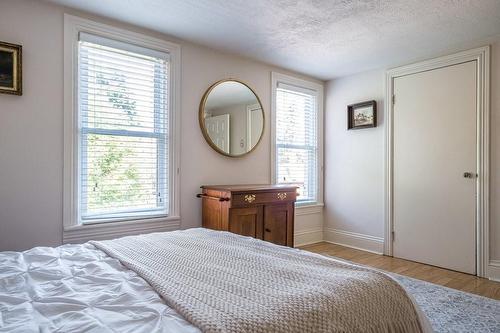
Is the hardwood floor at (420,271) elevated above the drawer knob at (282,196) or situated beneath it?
situated beneath

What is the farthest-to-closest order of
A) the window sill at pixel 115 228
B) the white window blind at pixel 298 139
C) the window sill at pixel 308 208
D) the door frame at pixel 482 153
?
the window sill at pixel 308 208, the white window blind at pixel 298 139, the door frame at pixel 482 153, the window sill at pixel 115 228

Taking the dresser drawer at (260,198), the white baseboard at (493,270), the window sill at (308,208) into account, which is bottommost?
the white baseboard at (493,270)

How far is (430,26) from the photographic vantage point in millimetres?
2777

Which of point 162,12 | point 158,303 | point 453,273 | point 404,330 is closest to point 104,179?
point 162,12

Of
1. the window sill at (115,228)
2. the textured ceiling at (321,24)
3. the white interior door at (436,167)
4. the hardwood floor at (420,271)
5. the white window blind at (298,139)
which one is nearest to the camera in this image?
the textured ceiling at (321,24)

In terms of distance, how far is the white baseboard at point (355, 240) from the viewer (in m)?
4.00

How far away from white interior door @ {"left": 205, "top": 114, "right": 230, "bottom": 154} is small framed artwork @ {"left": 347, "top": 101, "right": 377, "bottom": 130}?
5.87 feet

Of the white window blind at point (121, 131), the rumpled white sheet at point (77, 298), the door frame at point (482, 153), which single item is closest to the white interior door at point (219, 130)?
the white window blind at point (121, 131)

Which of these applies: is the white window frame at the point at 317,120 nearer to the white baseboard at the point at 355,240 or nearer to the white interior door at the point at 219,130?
the white baseboard at the point at 355,240

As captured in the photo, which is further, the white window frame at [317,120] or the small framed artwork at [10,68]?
the white window frame at [317,120]

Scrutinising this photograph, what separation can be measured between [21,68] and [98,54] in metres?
0.57

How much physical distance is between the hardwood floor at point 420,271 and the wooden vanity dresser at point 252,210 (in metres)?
0.98

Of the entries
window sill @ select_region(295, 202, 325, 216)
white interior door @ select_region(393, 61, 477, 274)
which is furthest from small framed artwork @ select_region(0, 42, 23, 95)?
white interior door @ select_region(393, 61, 477, 274)

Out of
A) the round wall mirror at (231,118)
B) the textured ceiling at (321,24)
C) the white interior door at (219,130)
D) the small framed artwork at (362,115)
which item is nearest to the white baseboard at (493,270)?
the small framed artwork at (362,115)
